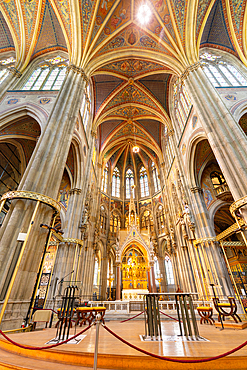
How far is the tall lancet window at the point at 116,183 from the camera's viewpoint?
2431 centimetres

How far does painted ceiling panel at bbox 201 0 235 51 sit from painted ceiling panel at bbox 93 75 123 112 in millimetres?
8267

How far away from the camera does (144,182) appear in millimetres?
25203

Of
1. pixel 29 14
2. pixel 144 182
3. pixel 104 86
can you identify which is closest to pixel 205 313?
pixel 104 86

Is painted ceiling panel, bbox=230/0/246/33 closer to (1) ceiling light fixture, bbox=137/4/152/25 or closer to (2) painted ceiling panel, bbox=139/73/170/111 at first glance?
(2) painted ceiling panel, bbox=139/73/170/111

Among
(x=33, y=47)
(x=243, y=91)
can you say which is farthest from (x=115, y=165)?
(x=243, y=91)

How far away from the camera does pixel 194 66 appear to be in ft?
38.1

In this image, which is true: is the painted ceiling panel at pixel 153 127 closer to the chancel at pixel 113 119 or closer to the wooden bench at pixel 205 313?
the chancel at pixel 113 119

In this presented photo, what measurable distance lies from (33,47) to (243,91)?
1561 cm

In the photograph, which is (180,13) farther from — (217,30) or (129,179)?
(129,179)

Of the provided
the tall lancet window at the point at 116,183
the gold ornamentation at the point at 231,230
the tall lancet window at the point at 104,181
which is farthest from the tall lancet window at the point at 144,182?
the gold ornamentation at the point at 231,230

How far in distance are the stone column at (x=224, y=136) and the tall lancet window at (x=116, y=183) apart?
16.2m

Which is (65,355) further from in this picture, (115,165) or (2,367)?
(115,165)

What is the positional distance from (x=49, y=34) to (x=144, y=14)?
307 inches

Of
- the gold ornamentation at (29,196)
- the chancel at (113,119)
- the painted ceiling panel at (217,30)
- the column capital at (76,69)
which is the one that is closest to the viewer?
the gold ornamentation at (29,196)
